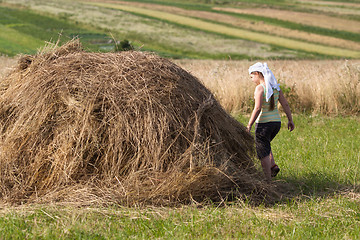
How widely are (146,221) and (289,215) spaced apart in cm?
151

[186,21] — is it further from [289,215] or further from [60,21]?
[289,215]

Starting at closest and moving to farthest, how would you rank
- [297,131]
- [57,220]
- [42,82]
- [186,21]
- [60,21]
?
[57,220] < [42,82] < [297,131] < [60,21] < [186,21]

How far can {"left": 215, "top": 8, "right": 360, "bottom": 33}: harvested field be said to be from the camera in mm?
56281

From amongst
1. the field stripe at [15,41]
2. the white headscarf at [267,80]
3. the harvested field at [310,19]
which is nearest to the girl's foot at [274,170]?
the white headscarf at [267,80]

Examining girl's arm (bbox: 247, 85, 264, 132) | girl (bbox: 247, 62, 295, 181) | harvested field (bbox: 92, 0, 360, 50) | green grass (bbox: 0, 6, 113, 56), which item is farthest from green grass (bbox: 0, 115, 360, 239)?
harvested field (bbox: 92, 0, 360, 50)

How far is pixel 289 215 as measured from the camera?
486cm

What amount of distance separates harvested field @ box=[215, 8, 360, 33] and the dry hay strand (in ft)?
178

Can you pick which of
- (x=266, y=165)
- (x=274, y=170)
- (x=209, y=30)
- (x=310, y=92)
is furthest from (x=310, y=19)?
(x=266, y=165)

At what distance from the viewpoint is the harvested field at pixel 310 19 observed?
56.3 meters

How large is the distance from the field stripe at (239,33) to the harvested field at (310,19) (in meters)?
8.48

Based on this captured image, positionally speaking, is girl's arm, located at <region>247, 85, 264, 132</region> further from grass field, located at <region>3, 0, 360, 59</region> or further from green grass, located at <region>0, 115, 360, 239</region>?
grass field, located at <region>3, 0, 360, 59</region>

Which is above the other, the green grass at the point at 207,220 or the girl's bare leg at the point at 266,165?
the girl's bare leg at the point at 266,165

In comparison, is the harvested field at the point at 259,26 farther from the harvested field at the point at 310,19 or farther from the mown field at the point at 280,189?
the mown field at the point at 280,189

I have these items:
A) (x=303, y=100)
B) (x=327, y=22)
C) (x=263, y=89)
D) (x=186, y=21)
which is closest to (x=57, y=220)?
(x=263, y=89)
